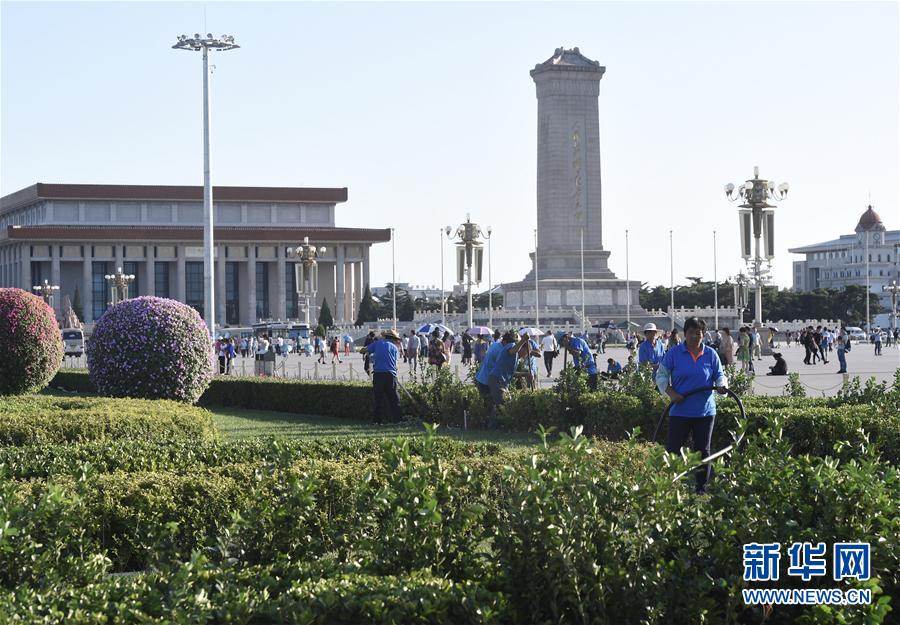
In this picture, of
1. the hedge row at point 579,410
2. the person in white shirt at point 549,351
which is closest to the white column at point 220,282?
the person in white shirt at point 549,351

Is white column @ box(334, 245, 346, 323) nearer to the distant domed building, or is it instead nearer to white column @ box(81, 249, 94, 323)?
white column @ box(81, 249, 94, 323)

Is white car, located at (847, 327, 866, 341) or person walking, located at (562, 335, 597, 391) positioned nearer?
person walking, located at (562, 335, 597, 391)

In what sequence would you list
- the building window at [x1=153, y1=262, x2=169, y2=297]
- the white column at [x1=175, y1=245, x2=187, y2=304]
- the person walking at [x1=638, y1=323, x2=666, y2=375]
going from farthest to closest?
the building window at [x1=153, y1=262, x2=169, y2=297]
the white column at [x1=175, y1=245, x2=187, y2=304]
the person walking at [x1=638, y1=323, x2=666, y2=375]

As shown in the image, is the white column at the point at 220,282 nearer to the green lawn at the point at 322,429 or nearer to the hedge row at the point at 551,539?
the green lawn at the point at 322,429

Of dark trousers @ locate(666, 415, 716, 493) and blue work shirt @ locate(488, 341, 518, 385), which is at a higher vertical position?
blue work shirt @ locate(488, 341, 518, 385)

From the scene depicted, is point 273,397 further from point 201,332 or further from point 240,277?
point 240,277

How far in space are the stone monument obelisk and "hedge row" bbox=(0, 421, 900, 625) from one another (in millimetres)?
68580

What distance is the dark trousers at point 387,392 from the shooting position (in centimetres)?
1767

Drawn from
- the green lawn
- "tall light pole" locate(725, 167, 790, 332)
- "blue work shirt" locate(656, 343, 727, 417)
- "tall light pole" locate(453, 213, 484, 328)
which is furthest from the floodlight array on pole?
"blue work shirt" locate(656, 343, 727, 417)

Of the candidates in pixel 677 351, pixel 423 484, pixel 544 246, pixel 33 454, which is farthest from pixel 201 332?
pixel 544 246

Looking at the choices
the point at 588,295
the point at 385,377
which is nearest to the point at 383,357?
the point at 385,377

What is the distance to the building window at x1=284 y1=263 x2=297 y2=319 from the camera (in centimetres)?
9712

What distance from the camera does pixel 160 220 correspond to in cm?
9444

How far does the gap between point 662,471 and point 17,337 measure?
15.7 meters
